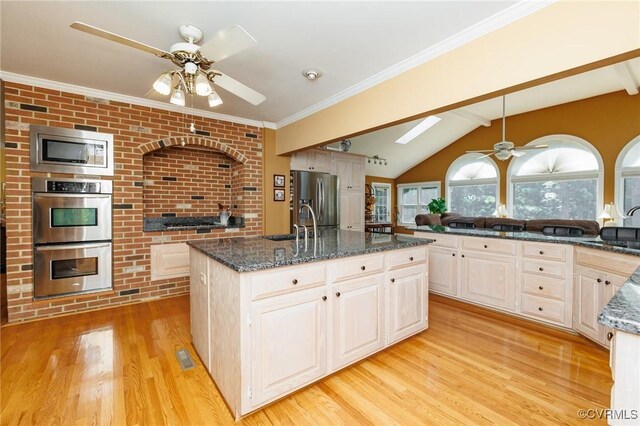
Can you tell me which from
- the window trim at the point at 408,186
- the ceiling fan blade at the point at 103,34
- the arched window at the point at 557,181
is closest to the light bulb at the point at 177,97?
the ceiling fan blade at the point at 103,34

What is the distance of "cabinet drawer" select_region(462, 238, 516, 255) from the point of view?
2.95 metres

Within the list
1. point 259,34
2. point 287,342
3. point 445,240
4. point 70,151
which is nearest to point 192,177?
point 70,151

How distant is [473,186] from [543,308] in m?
5.38

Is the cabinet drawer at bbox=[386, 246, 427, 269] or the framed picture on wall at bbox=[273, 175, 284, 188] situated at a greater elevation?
the framed picture on wall at bbox=[273, 175, 284, 188]

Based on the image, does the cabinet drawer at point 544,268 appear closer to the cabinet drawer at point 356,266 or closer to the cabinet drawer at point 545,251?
the cabinet drawer at point 545,251

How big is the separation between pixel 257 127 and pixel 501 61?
3262mm

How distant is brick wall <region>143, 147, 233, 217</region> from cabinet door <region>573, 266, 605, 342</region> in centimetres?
442

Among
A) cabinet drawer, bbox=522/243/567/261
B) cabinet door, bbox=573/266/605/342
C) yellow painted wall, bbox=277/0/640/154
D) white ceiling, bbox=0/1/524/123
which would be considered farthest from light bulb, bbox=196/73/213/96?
cabinet door, bbox=573/266/605/342

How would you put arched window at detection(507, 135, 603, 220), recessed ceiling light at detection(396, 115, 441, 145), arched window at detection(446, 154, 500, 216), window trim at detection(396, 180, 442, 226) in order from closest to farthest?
arched window at detection(507, 135, 603, 220) → recessed ceiling light at detection(396, 115, 441, 145) → arched window at detection(446, 154, 500, 216) → window trim at detection(396, 180, 442, 226)

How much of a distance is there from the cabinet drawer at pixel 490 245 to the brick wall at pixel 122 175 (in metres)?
2.83

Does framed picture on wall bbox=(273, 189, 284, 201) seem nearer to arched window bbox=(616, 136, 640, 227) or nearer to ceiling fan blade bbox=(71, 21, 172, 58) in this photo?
ceiling fan blade bbox=(71, 21, 172, 58)

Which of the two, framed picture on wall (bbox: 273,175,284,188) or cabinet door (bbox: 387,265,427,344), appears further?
framed picture on wall (bbox: 273,175,284,188)

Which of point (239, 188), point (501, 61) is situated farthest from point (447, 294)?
point (239, 188)

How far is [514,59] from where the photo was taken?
189cm
